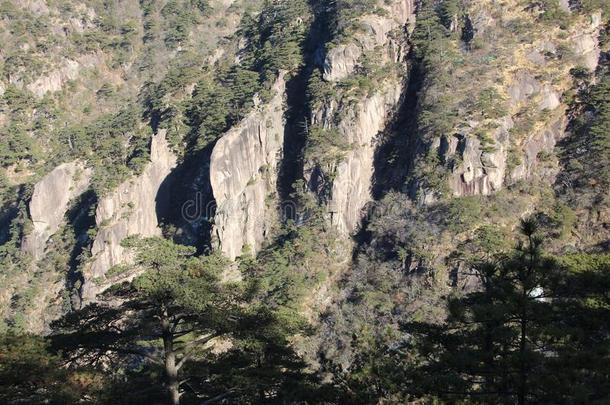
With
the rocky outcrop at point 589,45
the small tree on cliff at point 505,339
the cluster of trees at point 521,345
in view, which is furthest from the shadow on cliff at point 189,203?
the small tree on cliff at point 505,339

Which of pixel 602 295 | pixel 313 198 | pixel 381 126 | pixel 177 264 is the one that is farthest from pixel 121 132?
pixel 602 295

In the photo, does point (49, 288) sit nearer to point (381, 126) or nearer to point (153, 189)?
point (153, 189)

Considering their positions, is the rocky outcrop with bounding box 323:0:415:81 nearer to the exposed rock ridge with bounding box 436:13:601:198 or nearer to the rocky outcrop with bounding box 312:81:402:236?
the rocky outcrop with bounding box 312:81:402:236

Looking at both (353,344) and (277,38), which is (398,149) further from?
(353,344)

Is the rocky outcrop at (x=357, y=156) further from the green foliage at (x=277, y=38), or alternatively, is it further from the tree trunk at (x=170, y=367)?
the tree trunk at (x=170, y=367)

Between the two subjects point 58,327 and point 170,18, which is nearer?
point 58,327

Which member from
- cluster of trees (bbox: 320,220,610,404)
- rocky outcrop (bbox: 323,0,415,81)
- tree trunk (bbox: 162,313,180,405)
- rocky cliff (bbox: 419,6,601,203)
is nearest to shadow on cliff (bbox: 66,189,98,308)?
rocky outcrop (bbox: 323,0,415,81)

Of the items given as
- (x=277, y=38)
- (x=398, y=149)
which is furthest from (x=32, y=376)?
(x=277, y=38)
